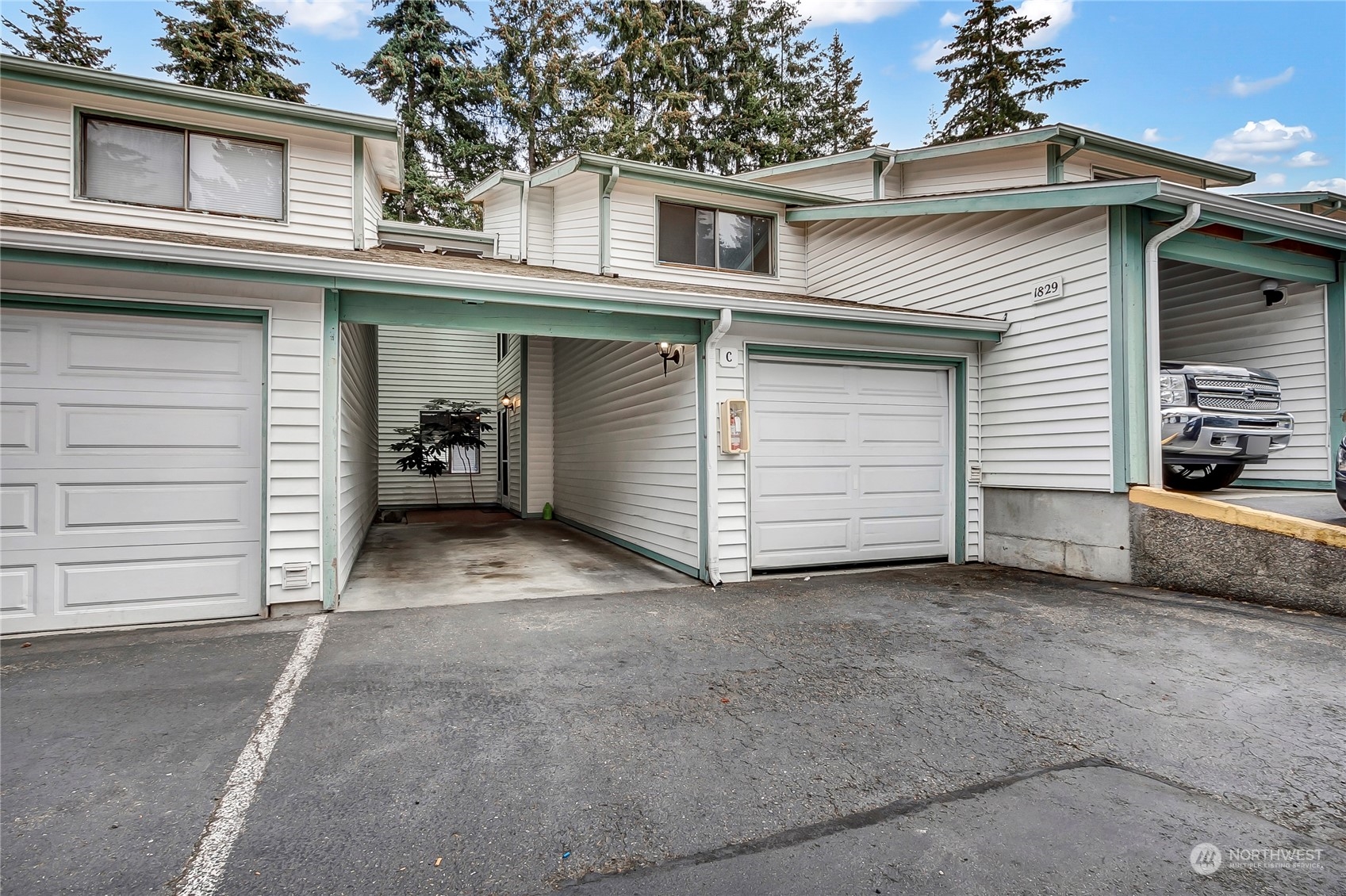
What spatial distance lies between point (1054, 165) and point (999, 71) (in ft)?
44.1

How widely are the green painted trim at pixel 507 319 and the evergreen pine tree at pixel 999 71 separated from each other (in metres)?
18.7

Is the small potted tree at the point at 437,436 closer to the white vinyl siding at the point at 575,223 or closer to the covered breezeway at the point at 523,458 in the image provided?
the covered breezeway at the point at 523,458

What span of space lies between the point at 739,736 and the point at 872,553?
14.5ft

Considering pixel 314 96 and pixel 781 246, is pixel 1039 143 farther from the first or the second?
pixel 314 96

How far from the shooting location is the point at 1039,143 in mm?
9211

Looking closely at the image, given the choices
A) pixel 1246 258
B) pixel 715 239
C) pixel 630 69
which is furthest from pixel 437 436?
pixel 630 69

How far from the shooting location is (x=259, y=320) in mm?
4785

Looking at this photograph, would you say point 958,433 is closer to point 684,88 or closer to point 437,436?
point 437,436

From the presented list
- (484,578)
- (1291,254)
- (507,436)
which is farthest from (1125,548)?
(507,436)

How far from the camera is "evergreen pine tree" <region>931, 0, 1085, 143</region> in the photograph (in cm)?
1908

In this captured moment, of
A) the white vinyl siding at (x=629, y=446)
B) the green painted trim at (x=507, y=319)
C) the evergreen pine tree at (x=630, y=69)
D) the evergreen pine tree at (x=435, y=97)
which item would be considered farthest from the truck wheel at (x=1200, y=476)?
the evergreen pine tree at (x=435, y=97)

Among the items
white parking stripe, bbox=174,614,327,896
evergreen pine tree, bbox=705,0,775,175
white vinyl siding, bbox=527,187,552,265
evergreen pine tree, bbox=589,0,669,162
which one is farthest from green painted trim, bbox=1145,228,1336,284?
evergreen pine tree, bbox=705,0,775,175

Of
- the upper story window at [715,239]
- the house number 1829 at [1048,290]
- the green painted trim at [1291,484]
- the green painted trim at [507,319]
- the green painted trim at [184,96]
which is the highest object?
the green painted trim at [184,96]

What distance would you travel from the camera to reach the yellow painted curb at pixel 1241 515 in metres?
4.51
